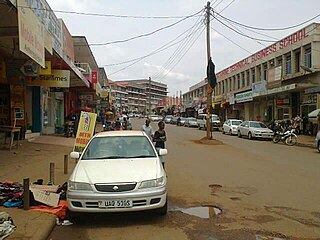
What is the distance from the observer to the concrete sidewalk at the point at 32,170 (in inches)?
229

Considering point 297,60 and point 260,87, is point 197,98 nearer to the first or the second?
point 260,87

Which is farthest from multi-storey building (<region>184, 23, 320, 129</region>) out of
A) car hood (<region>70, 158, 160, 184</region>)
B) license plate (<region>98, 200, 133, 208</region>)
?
license plate (<region>98, 200, 133, 208</region>)

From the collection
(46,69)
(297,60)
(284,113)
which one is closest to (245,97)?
(284,113)

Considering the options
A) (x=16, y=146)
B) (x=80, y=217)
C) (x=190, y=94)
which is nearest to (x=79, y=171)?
(x=80, y=217)

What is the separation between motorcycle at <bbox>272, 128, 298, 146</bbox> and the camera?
2477cm

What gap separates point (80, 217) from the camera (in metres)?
6.64

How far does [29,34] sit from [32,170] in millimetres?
4039

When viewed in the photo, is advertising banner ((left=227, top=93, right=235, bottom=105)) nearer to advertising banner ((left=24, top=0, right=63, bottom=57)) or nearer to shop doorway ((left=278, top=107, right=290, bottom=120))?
shop doorway ((left=278, top=107, right=290, bottom=120))

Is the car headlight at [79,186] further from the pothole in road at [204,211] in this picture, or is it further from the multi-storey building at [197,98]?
the multi-storey building at [197,98]

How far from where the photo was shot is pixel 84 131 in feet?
40.7

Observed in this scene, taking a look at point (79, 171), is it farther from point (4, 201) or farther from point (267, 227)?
point (267, 227)

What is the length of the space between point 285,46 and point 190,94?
56.5 meters

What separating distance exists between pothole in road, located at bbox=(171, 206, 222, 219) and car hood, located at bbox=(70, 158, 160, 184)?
1019 mm

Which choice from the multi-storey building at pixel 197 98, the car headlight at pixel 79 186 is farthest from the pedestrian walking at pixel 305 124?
the multi-storey building at pixel 197 98
